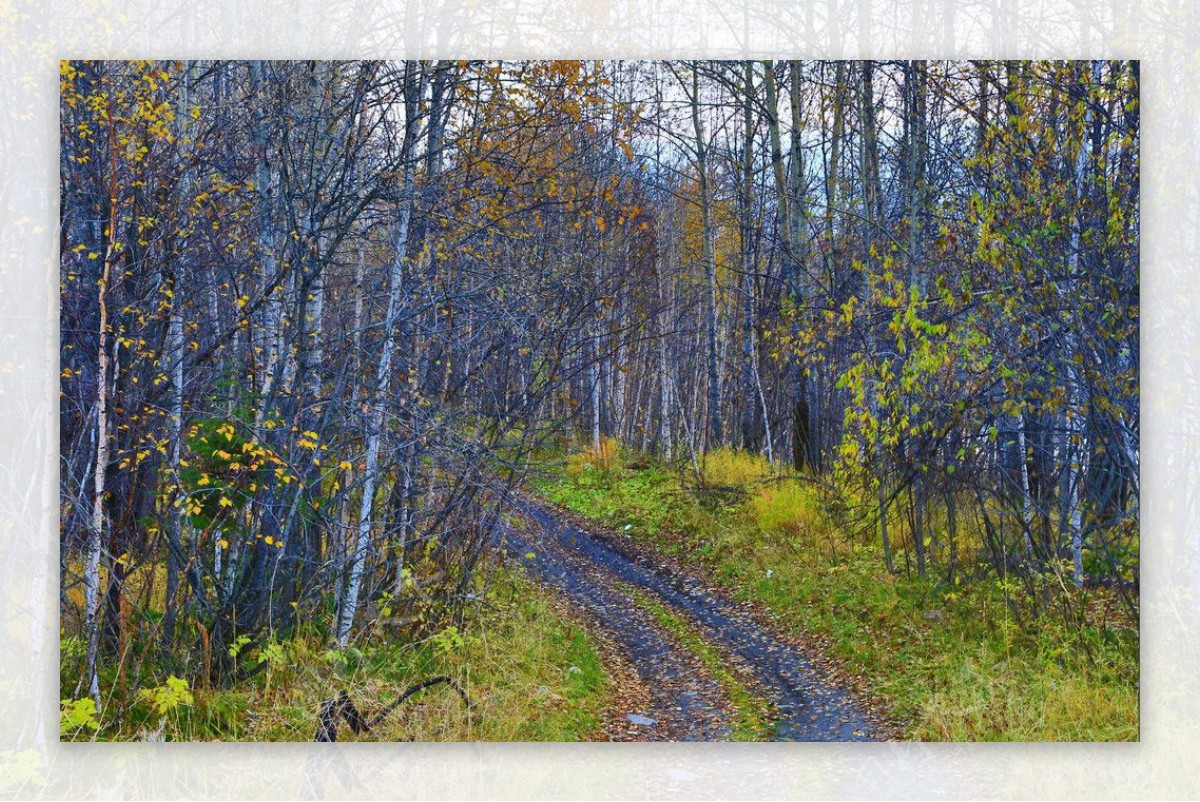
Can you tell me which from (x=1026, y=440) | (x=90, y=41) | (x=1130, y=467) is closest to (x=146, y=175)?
(x=90, y=41)

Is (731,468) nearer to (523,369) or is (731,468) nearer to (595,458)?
(595,458)

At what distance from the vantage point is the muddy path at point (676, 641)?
13.8 feet

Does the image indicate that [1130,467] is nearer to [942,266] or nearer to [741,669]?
[942,266]

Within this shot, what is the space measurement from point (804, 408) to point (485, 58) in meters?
2.69

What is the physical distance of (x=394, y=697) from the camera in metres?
4.11

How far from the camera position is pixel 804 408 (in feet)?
15.8

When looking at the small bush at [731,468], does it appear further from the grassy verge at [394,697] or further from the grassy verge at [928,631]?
the grassy verge at [394,697]

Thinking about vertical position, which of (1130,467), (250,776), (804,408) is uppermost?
(804,408)

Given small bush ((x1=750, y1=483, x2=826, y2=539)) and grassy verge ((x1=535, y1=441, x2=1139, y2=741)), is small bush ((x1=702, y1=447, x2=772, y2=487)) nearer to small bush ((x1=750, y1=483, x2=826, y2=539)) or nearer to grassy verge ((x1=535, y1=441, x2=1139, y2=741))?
grassy verge ((x1=535, y1=441, x2=1139, y2=741))

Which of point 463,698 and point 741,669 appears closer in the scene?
point 463,698

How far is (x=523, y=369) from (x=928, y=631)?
268 centimetres

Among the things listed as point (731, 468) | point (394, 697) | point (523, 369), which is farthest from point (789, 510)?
point (394, 697)

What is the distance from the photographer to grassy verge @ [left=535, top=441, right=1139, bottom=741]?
412cm

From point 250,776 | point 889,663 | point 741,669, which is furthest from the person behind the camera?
point 741,669
